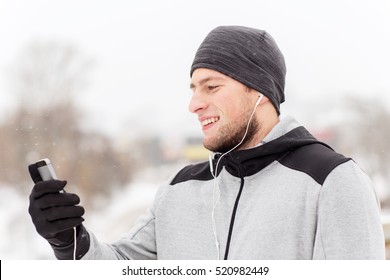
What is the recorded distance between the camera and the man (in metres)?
1.16

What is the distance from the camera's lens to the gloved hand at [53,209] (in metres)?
1.30

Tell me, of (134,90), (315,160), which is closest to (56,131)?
(134,90)

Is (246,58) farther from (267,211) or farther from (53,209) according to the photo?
(53,209)

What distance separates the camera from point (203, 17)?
6812 millimetres

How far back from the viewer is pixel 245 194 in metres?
1.33

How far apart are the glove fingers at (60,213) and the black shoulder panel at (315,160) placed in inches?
21.3

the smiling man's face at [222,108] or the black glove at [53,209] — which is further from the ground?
the smiling man's face at [222,108]

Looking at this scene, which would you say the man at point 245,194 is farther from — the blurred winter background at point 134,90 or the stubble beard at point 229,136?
the blurred winter background at point 134,90

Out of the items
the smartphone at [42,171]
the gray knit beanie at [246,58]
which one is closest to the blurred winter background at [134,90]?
the gray knit beanie at [246,58]

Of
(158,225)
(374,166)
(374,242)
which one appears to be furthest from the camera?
(374,166)

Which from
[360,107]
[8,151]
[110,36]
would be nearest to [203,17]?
[110,36]
